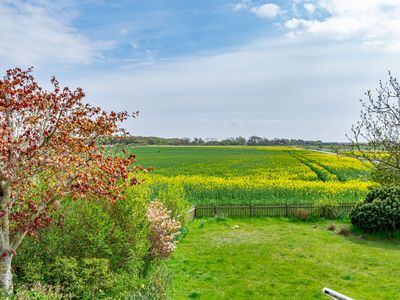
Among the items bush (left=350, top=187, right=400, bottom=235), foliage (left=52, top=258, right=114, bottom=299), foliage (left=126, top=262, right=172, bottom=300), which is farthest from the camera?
bush (left=350, top=187, right=400, bottom=235)

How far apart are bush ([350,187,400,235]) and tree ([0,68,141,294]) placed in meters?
11.9

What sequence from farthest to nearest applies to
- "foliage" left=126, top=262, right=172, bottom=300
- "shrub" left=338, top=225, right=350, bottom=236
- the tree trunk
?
"shrub" left=338, top=225, right=350, bottom=236 < "foliage" left=126, top=262, right=172, bottom=300 < the tree trunk

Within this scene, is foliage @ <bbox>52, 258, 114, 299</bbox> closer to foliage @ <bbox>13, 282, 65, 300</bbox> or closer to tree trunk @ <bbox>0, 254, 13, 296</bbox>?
foliage @ <bbox>13, 282, 65, 300</bbox>

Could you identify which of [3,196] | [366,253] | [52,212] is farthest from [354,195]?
[3,196]

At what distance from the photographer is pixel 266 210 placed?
778 inches

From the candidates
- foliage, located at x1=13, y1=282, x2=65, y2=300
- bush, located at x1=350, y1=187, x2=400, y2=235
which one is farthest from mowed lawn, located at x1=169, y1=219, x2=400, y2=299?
foliage, located at x1=13, y1=282, x2=65, y2=300

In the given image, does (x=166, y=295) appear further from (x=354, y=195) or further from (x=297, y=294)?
(x=354, y=195)

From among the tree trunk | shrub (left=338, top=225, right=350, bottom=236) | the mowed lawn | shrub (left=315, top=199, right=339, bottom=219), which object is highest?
the tree trunk

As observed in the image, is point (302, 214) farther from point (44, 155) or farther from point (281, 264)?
point (44, 155)

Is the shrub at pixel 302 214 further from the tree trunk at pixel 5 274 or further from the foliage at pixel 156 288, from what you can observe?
the tree trunk at pixel 5 274

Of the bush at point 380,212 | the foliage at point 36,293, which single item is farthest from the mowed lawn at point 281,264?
the foliage at point 36,293

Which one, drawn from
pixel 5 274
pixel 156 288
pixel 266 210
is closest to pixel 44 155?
pixel 5 274

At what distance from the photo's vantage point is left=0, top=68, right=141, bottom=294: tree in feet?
18.8

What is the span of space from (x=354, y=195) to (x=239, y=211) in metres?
7.27
